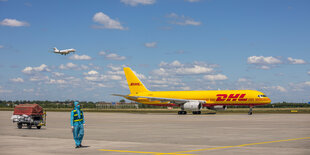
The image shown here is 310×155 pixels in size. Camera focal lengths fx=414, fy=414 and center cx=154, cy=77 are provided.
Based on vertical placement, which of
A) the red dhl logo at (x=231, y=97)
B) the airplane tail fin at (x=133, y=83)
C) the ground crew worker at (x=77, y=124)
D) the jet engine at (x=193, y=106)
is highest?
the airplane tail fin at (x=133, y=83)

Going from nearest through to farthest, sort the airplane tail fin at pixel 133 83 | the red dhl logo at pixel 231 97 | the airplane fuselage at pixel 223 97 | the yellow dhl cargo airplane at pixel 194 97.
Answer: the airplane fuselage at pixel 223 97 < the yellow dhl cargo airplane at pixel 194 97 < the red dhl logo at pixel 231 97 < the airplane tail fin at pixel 133 83

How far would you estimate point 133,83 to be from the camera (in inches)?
3248

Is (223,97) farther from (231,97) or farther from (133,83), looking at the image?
(133,83)

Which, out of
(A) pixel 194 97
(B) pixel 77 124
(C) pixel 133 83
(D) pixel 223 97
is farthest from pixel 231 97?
(B) pixel 77 124

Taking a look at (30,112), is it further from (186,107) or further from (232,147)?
(186,107)

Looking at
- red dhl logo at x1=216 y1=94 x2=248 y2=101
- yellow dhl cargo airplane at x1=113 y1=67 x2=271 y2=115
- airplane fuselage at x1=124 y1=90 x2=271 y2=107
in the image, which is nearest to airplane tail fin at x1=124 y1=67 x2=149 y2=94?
yellow dhl cargo airplane at x1=113 y1=67 x2=271 y2=115

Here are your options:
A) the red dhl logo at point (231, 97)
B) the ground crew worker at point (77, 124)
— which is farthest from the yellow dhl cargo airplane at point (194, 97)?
the ground crew worker at point (77, 124)

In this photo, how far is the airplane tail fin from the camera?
81.8 m

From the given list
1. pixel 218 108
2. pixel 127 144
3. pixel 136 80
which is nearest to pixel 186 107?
pixel 218 108

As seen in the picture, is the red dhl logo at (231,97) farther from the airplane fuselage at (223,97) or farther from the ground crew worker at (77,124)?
the ground crew worker at (77,124)

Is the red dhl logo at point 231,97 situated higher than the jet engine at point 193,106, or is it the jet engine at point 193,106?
the red dhl logo at point 231,97

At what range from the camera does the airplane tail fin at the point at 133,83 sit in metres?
81.8

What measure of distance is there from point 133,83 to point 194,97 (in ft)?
50.9

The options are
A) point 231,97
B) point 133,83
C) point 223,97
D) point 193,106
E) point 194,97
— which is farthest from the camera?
point 133,83
